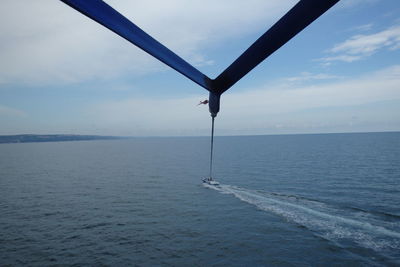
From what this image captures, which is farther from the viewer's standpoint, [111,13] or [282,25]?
[282,25]

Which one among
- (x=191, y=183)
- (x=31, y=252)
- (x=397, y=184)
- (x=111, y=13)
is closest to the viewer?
(x=111, y=13)

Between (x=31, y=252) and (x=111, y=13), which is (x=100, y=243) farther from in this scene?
(x=111, y=13)

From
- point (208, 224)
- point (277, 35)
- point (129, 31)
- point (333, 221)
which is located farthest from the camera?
point (208, 224)

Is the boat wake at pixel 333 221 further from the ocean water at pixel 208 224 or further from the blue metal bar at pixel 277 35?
the blue metal bar at pixel 277 35

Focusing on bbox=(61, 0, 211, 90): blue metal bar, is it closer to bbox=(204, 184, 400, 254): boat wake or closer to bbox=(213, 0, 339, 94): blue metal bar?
bbox=(213, 0, 339, 94): blue metal bar

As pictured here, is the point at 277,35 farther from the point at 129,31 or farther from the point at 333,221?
the point at 333,221

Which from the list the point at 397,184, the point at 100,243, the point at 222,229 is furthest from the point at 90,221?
the point at 397,184

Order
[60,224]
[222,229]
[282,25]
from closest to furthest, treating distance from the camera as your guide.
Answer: [282,25]
[222,229]
[60,224]

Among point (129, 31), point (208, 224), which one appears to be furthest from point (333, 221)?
point (129, 31)
